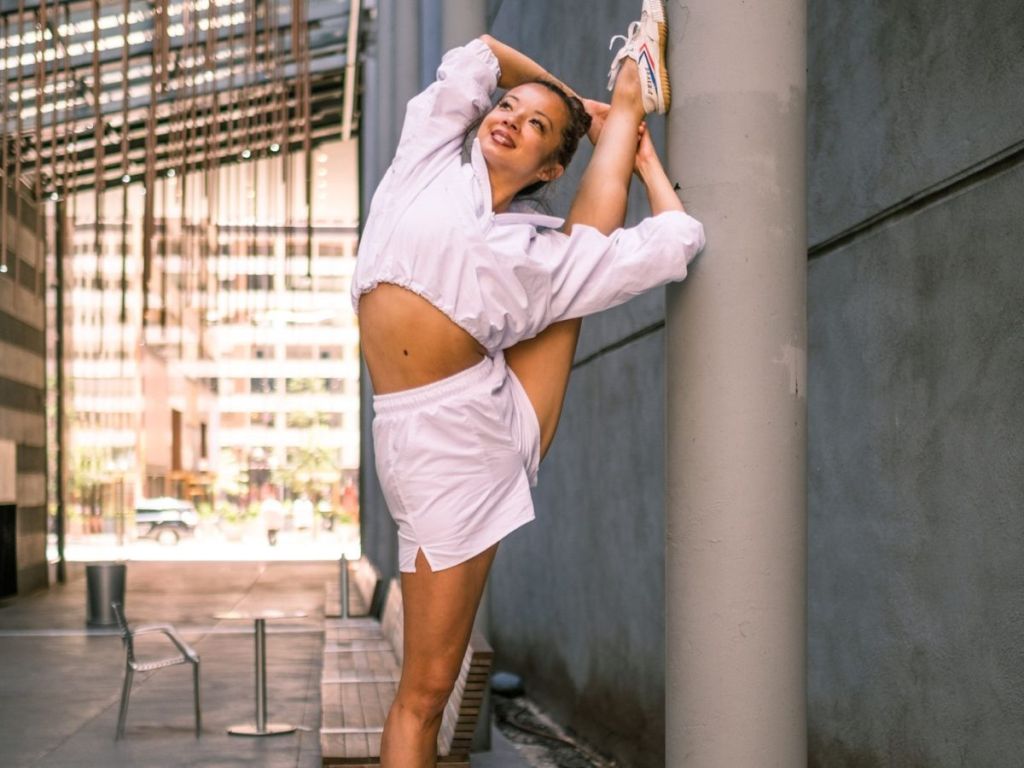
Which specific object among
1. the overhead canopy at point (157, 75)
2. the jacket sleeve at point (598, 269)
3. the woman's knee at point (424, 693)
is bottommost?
the woman's knee at point (424, 693)

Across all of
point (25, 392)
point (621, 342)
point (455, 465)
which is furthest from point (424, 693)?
point (25, 392)

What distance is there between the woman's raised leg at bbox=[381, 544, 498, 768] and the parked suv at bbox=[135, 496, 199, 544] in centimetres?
2947

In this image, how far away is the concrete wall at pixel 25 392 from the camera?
57.3 ft

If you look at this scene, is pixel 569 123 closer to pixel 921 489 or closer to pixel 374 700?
pixel 921 489

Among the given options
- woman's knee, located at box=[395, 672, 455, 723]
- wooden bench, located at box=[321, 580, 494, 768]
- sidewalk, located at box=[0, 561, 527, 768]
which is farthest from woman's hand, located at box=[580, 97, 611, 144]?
sidewalk, located at box=[0, 561, 527, 768]

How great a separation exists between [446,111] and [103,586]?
12.0 meters

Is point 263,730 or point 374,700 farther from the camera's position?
point 263,730

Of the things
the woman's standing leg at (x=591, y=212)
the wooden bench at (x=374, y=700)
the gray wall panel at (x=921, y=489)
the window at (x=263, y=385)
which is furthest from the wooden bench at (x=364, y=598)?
the window at (x=263, y=385)

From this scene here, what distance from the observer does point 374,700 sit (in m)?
6.46

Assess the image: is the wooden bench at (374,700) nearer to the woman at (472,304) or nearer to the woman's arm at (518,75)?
the woman at (472,304)

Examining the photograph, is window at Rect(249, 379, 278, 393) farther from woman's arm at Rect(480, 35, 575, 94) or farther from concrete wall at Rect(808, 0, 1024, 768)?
woman's arm at Rect(480, 35, 575, 94)

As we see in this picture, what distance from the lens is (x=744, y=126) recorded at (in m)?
2.37

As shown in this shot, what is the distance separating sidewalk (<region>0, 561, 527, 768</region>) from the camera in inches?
274

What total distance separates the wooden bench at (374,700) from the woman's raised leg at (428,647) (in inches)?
69.4
